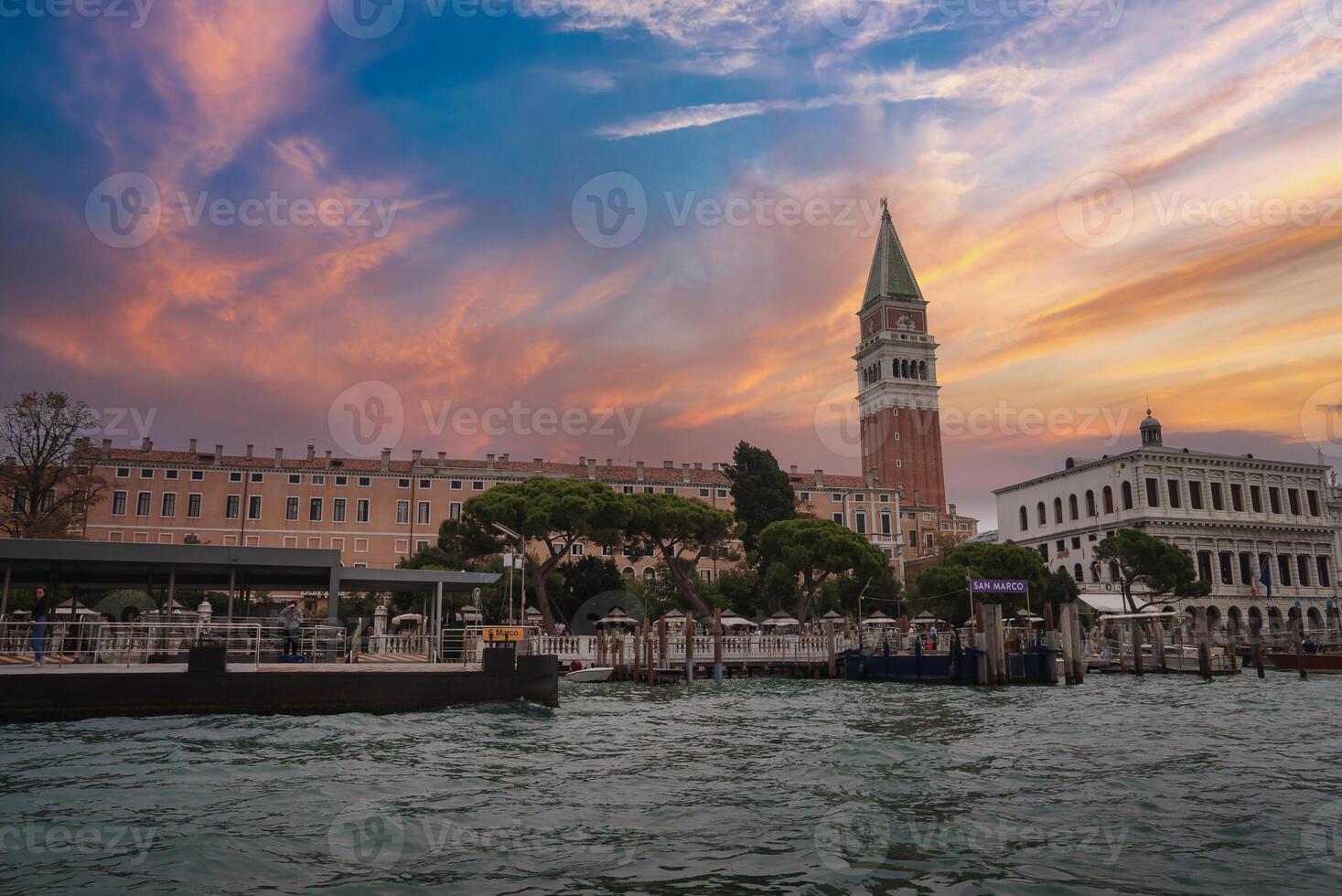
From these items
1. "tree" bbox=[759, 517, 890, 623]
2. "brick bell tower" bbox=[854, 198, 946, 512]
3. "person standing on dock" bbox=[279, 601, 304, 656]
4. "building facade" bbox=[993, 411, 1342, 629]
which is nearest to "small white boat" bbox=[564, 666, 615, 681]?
"person standing on dock" bbox=[279, 601, 304, 656]

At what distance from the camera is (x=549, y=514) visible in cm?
4362

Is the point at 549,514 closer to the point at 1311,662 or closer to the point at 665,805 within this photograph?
the point at 1311,662

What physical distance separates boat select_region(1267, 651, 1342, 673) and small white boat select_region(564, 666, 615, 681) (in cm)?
2448

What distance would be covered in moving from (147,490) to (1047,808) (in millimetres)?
67910

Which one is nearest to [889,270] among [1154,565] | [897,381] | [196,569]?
[897,381]

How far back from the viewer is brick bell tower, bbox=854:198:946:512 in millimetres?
96875

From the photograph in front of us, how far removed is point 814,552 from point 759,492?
12593 mm

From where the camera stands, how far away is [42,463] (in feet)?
114

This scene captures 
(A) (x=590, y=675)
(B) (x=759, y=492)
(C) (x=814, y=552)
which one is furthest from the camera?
(B) (x=759, y=492)

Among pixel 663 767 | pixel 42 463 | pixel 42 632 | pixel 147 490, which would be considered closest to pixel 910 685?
pixel 663 767

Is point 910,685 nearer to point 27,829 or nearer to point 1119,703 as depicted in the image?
point 1119,703

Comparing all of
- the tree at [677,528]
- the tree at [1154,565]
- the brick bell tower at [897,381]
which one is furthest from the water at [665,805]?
the brick bell tower at [897,381]

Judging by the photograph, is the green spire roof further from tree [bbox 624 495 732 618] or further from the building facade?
tree [bbox 624 495 732 618]

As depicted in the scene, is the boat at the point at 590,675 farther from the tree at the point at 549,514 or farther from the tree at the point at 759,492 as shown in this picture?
the tree at the point at 759,492
